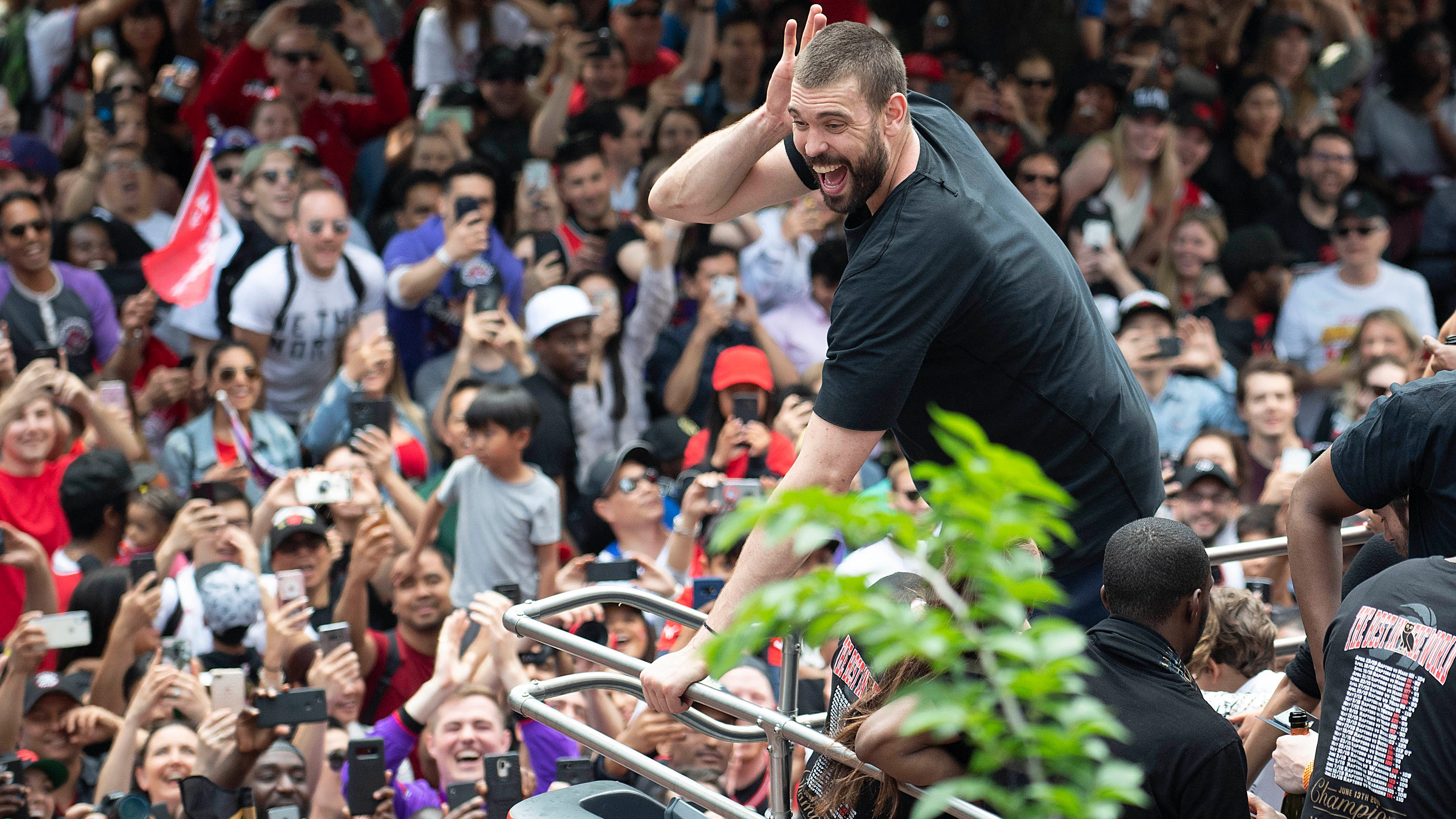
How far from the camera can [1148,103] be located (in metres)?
8.63

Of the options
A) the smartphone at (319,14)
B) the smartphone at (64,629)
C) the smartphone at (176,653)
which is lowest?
the smartphone at (176,653)

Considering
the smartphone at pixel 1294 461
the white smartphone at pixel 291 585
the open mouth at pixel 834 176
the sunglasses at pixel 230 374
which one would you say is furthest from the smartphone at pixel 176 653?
the smartphone at pixel 1294 461

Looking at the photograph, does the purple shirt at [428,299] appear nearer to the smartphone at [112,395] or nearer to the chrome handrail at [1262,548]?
the smartphone at [112,395]

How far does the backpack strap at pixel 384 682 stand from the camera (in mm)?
5945

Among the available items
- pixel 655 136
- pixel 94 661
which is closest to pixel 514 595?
pixel 94 661

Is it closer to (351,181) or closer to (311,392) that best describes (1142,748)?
(311,392)

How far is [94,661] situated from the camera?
5867 millimetres

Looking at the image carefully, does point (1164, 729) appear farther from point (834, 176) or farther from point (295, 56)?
point (295, 56)

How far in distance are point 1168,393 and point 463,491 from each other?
3.37 m

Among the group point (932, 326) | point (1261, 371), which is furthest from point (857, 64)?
point (1261, 371)

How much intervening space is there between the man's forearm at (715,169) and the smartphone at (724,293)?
12.7 feet

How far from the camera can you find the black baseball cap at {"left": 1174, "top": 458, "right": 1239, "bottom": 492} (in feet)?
20.3

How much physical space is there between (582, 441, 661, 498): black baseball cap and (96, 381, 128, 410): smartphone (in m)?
2.23

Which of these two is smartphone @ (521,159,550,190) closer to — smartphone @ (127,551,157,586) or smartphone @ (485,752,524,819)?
smartphone @ (127,551,157,586)
